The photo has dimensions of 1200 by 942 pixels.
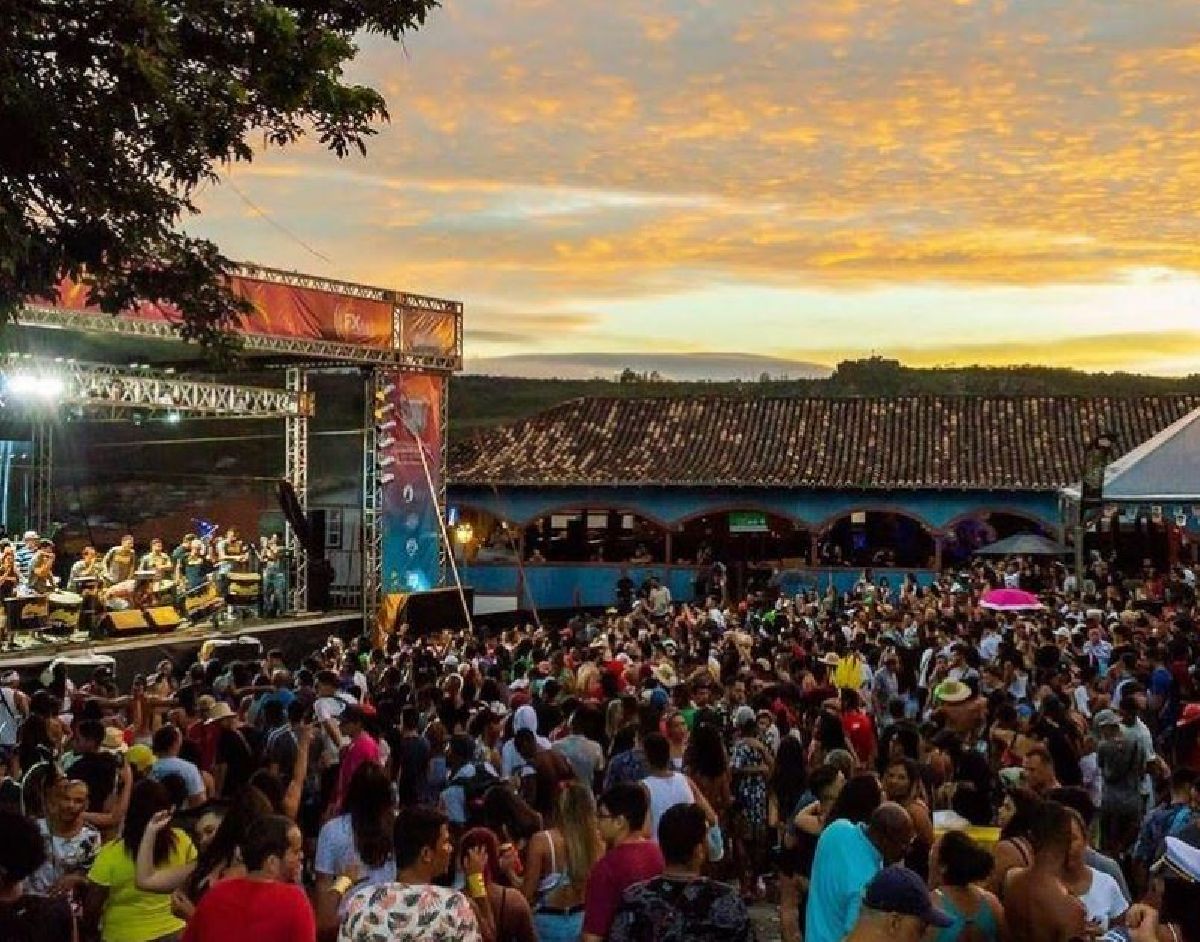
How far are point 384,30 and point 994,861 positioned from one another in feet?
26.5

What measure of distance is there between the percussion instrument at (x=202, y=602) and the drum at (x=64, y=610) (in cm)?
240

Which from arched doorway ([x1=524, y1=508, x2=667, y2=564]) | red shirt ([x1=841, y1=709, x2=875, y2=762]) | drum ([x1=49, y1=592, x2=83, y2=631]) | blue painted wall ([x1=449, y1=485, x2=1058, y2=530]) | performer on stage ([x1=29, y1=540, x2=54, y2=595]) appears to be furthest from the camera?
arched doorway ([x1=524, y1=508, x2=667, y2=564])

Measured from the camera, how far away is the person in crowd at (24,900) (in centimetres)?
484

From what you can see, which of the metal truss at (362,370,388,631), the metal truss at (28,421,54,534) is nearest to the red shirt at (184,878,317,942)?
the metal truss at (28,421,54,534)

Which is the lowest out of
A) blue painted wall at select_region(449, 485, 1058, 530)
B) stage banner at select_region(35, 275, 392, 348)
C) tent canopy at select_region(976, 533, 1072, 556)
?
tent canopy at select_region(976, 533, 1072, 556)

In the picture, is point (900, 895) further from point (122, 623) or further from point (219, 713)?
point (122, 623)

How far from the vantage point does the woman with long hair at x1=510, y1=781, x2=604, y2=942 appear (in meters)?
6.20

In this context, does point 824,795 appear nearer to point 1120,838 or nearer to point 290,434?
point 1120,838

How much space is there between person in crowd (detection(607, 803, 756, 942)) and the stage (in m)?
13.5

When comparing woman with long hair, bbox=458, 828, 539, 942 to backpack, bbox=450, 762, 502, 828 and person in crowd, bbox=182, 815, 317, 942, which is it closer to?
person in crowd, bbox=182, 815, 317, 942

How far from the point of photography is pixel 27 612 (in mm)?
22547

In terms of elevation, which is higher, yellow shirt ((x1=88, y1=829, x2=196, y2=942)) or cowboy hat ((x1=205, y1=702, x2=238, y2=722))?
cowboy hat ((x1=205, y1=702, x2=238, y2=722))

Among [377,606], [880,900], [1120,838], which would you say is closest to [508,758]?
[1120,838]

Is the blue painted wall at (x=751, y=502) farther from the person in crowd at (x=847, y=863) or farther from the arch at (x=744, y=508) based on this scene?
the person in crowd at (x=847, y=863)
